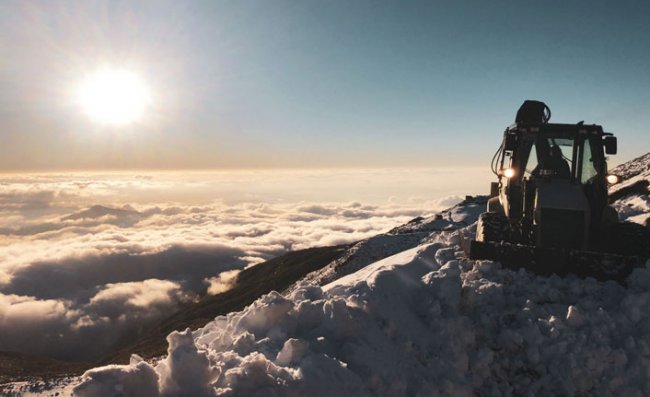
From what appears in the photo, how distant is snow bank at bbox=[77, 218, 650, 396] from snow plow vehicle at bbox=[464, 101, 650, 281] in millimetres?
420

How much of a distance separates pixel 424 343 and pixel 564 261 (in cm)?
351

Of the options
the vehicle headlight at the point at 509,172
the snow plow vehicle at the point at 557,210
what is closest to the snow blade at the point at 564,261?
the snow plow vehicle at the point at 557,210

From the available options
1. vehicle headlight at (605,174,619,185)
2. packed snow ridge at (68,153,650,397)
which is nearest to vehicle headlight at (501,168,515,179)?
vehicle headlight at (605,174,619,185)

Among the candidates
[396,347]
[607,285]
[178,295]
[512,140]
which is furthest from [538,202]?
[178,295]

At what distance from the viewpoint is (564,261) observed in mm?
7438

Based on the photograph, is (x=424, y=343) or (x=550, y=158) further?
(x=550, y=158)

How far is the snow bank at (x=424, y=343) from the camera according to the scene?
4.38 metres

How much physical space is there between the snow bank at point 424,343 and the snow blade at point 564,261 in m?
0.20

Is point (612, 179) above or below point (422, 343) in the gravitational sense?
above

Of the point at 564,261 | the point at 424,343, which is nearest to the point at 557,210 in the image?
the point at 564,261

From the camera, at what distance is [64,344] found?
138375mm

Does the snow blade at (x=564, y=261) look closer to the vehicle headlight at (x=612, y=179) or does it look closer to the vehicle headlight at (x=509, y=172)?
the vehicle headlight at (x=612, y=179)

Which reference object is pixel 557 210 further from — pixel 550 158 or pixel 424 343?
pixel 424 343

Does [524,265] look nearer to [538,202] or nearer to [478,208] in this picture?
Answer: [538,202]
